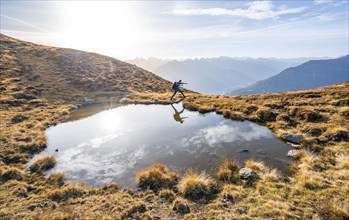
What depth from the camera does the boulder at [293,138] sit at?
15.5 m

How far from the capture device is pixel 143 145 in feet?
56.0

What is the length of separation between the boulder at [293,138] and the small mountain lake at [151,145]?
2.29ft

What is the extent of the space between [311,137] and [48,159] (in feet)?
63.2

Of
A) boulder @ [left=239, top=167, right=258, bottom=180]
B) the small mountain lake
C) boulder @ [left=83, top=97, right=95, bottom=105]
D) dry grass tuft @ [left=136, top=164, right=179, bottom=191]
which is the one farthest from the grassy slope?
boulder @ [left=83, top=97, right=95, bottom=105]

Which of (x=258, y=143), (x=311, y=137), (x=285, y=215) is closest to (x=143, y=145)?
(x=258, y=143)

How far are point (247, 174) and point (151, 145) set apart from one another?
849 cm

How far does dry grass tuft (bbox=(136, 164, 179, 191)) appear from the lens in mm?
10953

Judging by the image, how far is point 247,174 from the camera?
36.2 ft

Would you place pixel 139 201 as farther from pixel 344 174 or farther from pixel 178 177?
pixel 344 174

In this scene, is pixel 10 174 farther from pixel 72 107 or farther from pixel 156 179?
pixel 72 107

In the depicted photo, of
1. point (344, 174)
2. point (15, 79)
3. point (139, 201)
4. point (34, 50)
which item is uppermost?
point (34, 50)

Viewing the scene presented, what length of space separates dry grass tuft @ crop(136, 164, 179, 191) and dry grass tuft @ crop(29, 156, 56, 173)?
6.57 metres

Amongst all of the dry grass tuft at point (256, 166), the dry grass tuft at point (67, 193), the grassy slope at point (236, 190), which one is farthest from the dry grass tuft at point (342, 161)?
the dry grass tuft at point (67, 193)

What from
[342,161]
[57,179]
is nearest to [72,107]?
[57,179]
